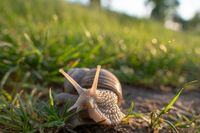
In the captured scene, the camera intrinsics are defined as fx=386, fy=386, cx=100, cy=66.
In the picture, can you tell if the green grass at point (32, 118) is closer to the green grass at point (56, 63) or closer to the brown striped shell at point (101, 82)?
the green grass at point (56, 63)

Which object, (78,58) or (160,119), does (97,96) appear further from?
(78,58)

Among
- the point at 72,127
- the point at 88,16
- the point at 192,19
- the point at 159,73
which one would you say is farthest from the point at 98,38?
the point at 192,19

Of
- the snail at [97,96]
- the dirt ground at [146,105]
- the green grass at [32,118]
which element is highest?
the snail at [97,96]

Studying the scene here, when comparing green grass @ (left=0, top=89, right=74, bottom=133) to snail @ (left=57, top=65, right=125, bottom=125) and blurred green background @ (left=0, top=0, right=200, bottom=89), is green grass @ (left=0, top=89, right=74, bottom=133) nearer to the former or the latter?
snail @ (left=57, top=65, right=125, bottom=125)

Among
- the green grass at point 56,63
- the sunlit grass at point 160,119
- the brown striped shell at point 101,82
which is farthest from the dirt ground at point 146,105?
the brown striped shell at point 101,82

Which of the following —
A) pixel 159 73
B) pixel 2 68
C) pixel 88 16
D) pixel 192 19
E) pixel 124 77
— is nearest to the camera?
pixel 2 68

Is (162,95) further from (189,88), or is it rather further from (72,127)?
(72,127)
